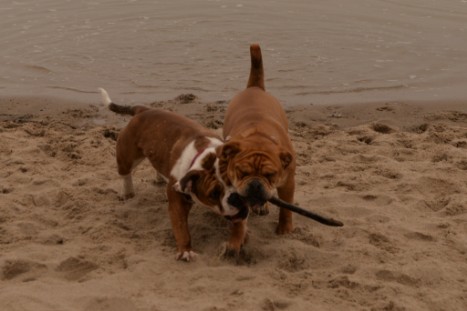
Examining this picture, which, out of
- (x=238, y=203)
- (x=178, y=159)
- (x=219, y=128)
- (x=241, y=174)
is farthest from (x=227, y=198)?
(x=219, y=128)

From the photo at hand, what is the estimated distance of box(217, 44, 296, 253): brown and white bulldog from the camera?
180 inches

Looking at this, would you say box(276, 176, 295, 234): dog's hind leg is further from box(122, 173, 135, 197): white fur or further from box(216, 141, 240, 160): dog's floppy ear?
box(122, 173, 135, 197): white fur

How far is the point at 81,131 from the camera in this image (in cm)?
824

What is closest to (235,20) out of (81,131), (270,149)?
(81,131)

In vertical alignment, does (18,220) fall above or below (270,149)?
below

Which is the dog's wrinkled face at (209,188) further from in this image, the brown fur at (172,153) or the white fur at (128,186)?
the white fur at (128,186)

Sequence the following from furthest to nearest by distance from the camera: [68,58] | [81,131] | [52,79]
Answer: [68,58], [52,79], [81,131]

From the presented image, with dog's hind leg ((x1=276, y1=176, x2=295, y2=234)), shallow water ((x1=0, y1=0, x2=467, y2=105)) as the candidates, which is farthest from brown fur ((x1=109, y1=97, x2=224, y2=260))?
shallow water ((x1=0, y1=0, x2=467, y2=105))

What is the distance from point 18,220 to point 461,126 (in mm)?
5350

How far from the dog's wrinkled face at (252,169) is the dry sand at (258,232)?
0.62m

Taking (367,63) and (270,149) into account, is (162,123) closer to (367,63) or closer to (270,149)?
(270,149)

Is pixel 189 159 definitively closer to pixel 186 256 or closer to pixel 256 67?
pixel 186 256

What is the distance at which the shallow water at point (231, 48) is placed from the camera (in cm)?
1005

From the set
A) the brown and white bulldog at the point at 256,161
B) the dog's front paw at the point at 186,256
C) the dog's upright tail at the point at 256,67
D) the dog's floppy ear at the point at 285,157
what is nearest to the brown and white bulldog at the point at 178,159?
the dog's front paw at the point at 186,256
